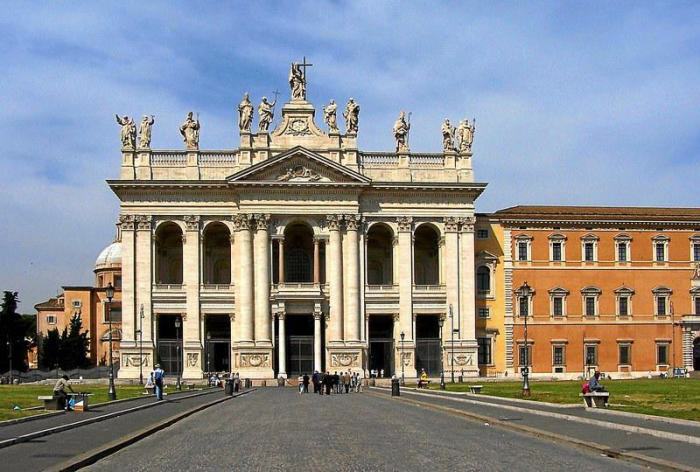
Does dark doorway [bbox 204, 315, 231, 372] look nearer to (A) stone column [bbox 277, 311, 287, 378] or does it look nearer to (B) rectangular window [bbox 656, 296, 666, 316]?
(A) stone column [bbox 277, 311, 287, 378]

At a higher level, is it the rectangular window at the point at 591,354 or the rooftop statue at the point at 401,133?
the rooftop statue at the point at 401,133

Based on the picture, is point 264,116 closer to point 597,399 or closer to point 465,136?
point 465,136

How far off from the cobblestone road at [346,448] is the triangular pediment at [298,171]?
51.9 meters

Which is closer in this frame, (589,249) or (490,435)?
(490,435)

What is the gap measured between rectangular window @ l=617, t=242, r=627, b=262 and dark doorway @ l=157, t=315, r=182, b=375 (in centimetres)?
→ 3660

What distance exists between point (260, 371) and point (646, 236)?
112ft

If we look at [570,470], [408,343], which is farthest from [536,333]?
[570,470]

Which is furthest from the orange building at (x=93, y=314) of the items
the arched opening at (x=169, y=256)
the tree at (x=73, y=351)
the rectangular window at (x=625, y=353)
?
the rectangular window at (x=625, y=353)

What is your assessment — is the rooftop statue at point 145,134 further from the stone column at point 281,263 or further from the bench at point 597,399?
the bench at point 597,399

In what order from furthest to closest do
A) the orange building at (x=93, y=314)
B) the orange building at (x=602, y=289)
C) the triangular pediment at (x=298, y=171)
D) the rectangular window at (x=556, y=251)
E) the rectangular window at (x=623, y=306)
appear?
1. the orange building at (x=93, y=314)
2. the rectangular window at (x=623, y=306)
3. the rectangular window at (x=556, y=251)
4. the orange building at (x=602, y=289)
5. the triangular pediment at (x=298, y=171)

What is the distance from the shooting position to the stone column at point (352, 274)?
8875 cm

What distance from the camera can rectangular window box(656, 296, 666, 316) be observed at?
95.8m

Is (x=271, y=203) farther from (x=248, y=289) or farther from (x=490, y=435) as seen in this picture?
(x=490, y=435)

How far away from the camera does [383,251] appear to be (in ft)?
314
